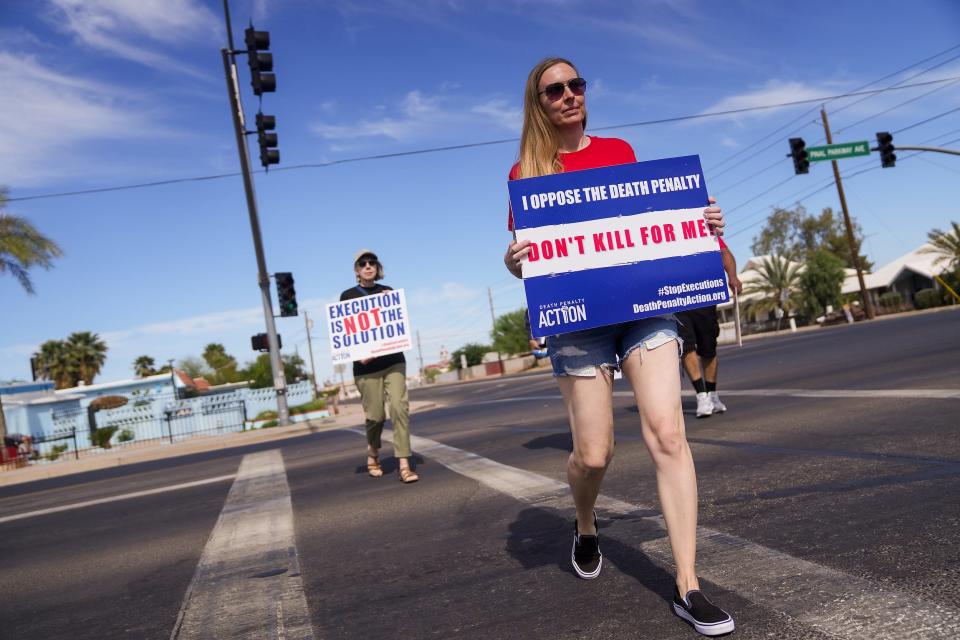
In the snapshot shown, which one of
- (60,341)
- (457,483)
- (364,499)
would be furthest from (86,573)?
(60,341)

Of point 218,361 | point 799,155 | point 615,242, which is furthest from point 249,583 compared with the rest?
point 218,361

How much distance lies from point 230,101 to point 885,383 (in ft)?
54.3

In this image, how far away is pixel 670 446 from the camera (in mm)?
2672

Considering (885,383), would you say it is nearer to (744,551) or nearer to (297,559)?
(744,551)

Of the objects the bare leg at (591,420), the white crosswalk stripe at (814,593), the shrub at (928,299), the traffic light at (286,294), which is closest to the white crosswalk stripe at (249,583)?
the bare leg at (591,420)

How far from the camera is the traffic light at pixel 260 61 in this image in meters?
13.7

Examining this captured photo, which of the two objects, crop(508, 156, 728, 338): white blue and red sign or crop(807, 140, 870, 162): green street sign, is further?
crop(807, 140, 870, 162): green street sign

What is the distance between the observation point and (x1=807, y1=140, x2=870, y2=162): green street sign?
25094mm

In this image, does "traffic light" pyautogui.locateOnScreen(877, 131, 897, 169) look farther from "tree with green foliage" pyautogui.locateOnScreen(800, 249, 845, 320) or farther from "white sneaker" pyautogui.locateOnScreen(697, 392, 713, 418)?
"tree with green foliage" pyautogui.locateOnScreen(800, 249, 845, 320)

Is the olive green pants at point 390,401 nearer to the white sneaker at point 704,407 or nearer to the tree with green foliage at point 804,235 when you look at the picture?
the white sneaker at point 704,407

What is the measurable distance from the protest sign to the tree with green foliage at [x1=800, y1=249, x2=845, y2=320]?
49.7 meters

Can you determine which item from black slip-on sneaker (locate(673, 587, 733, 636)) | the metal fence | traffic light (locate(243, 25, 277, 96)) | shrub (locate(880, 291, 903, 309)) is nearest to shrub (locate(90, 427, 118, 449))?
the metal fence

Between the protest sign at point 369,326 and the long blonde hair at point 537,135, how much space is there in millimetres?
4158

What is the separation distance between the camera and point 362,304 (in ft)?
24.7
